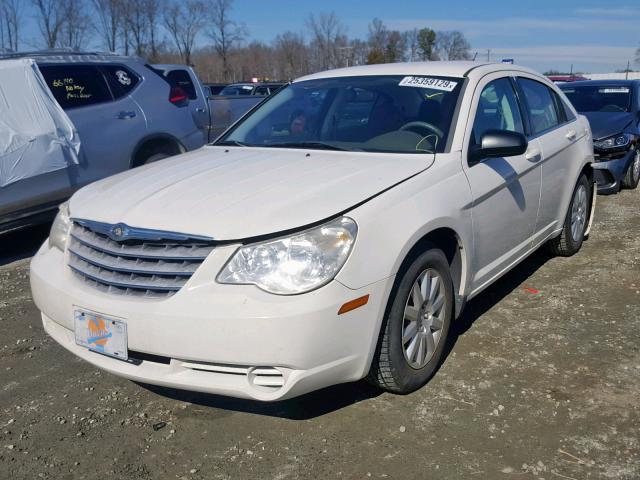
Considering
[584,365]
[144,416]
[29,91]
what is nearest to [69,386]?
[144,416]

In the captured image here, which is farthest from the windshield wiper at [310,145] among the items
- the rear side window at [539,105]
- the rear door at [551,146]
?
the rear side window at [539,105]

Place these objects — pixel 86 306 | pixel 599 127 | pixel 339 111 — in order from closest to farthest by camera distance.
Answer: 1. pixel 86 306
2. pixel 339 111
3. pixel 599 127

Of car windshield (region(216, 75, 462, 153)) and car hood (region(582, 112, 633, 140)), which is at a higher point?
car windshield (region(216, 75, 462, 153))

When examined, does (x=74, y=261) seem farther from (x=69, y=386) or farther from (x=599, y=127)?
(x=599, y=127)

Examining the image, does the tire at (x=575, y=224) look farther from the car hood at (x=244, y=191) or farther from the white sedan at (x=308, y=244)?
the car hood at (x=244, y=191)

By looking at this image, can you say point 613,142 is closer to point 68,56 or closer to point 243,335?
point 68,56

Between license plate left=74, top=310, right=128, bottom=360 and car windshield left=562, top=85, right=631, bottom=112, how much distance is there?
28.0 ft

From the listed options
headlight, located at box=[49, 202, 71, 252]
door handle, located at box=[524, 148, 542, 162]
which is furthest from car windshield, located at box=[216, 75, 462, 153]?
headlight, located at box=[49, 202, 71, 252]

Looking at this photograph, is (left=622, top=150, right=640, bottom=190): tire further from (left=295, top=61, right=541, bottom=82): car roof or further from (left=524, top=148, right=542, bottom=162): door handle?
(left=524, top=148, right=542, bottom=162): door handle

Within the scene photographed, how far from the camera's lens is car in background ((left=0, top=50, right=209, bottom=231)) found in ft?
20.4

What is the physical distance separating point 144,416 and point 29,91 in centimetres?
430

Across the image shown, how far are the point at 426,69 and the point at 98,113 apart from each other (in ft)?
13.3

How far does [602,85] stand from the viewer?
9.79 metres

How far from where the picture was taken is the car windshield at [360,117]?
374 centimetres
